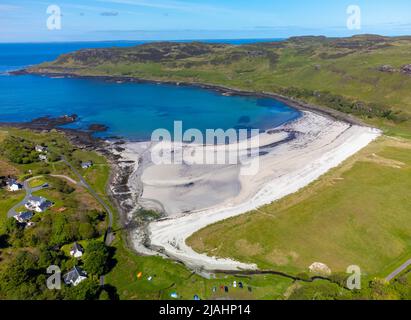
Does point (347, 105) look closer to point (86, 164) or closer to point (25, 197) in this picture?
point (86, 164)

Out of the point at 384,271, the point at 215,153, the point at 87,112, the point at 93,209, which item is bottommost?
the point at 384,271

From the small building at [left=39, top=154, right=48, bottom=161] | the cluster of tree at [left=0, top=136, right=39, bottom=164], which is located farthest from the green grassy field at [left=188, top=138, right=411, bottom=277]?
the cluster of tree at [left=0, top=136, right=39, bottom=164]

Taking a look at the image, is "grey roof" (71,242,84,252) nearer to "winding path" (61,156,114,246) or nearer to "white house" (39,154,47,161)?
"winding path" (61,156,114,246)

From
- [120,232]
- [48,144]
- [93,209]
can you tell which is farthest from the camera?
[48,144]

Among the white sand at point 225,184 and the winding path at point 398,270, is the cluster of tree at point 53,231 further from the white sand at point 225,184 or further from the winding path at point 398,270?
the winding path at point 398,270

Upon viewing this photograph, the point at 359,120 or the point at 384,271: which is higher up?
the point at 359,120

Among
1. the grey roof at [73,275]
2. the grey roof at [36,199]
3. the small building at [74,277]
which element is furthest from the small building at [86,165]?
the small building at [74,277]

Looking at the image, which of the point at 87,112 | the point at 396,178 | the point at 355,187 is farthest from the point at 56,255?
the point at 87,112
